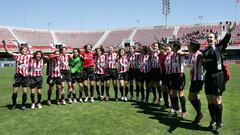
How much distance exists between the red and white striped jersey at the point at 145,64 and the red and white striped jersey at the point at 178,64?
2.49 m

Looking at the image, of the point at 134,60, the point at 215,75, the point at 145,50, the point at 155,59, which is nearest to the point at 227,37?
the point at 215,75

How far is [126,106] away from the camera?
38.3 feet

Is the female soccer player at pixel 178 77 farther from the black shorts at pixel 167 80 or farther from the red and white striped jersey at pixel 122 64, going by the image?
the red and white striped jersey at pixel 122 64

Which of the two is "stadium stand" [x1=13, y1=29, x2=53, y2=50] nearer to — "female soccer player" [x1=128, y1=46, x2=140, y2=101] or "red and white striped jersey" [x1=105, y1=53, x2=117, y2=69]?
"red and white striped jersey" [x1=105, y1=53, x2=117, y2=69]

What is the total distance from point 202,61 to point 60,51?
5.93 m

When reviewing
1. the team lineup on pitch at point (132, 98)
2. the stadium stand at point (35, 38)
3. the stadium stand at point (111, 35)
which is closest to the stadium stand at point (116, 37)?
the stadium stand at point (111, 35)

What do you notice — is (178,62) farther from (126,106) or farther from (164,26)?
(164,26)

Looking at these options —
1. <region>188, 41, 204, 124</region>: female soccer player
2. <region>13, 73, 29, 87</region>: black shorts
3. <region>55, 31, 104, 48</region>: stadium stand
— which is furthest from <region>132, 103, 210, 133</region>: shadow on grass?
Result: <region>55, 31, 104, 48</region>: stadium stand

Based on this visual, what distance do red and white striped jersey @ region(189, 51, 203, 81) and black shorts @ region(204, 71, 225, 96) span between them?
0.66m

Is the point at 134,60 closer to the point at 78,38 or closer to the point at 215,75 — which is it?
the point at 215,75

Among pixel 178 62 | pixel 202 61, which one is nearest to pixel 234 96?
pixel 178 62

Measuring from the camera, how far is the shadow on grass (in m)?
8.56

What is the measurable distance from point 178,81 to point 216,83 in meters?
1.76

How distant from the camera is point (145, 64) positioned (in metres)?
12.3
